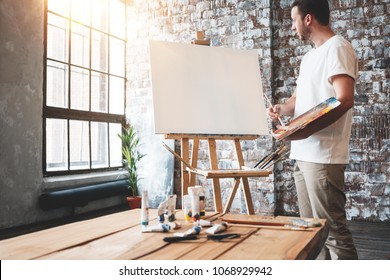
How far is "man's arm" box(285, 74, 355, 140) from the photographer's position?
5.47 ft

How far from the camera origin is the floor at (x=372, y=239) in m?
2.77

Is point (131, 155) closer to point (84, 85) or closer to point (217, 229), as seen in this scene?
point (84, 85)

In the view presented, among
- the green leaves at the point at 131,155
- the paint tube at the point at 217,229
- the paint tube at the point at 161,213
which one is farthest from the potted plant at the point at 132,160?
the paint tube at the point at 217,229

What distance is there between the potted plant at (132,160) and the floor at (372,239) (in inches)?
99.6

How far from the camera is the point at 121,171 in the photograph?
508 cm

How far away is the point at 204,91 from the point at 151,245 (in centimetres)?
180

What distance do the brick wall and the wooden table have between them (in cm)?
270

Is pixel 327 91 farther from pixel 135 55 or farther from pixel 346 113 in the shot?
pixel 135 55

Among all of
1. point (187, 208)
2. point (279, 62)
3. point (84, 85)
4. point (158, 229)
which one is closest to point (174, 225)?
point (158, 229)

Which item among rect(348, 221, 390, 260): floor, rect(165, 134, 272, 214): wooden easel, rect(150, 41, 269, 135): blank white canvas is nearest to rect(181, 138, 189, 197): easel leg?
rect(165, 134, 272, 214): wooden easel

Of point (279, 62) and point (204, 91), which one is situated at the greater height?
point (279, 62)

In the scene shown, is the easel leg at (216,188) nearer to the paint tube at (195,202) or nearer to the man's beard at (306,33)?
the paint tube at (195,202)

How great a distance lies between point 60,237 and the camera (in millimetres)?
1417
